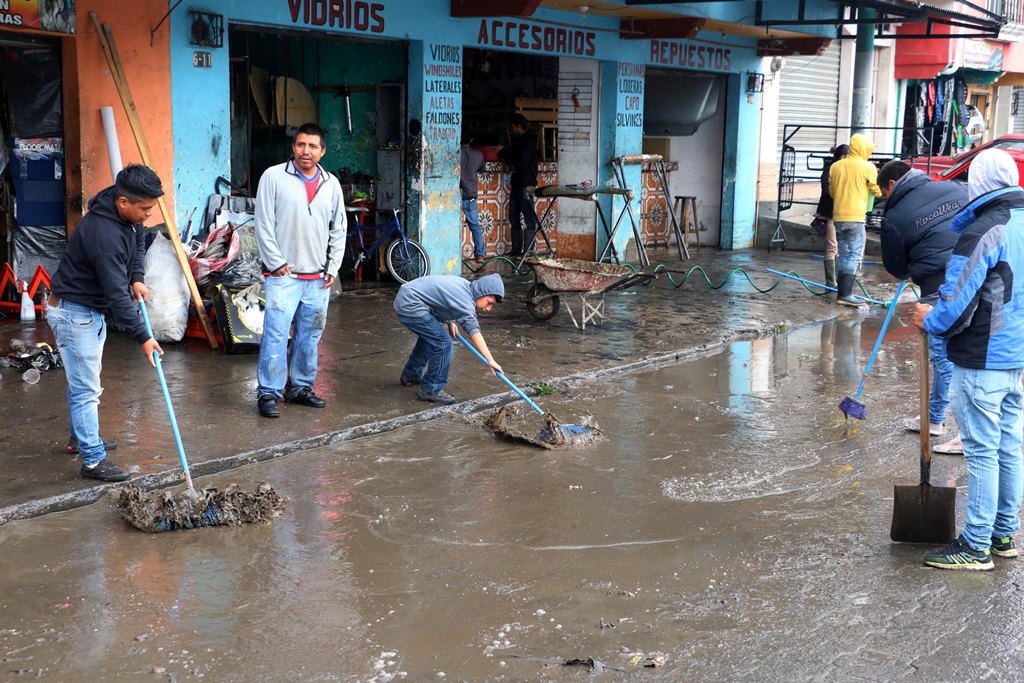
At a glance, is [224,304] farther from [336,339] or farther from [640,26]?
[640,26]

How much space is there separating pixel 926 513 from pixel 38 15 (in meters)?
7.72

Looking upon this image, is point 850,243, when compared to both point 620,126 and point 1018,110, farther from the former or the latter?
point 1018,110

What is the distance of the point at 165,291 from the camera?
9.39 m

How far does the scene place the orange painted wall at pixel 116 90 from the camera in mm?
9492

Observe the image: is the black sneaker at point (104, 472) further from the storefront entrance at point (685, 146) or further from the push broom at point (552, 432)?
the storefront entrance at point (685, 146)

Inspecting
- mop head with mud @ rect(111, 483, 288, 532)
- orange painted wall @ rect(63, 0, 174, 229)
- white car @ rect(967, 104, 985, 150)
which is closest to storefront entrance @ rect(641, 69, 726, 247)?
orange painted wall @ rect(63, 0, 174, 229)

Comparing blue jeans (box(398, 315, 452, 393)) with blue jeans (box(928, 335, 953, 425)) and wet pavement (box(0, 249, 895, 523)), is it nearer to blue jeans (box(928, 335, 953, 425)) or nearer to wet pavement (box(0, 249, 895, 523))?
wet pavement (box(0, 249, 895, 523))

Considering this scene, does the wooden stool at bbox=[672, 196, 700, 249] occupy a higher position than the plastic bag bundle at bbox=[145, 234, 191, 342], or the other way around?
the wooden stool at bbox=[672, 196, 700, 249]

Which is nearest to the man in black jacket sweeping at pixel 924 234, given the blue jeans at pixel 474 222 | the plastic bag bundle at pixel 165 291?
the plastic bag bundle at pixel 165 291

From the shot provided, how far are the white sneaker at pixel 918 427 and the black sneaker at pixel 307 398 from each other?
4.08 metres

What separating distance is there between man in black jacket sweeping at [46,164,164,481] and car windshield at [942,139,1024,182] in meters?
15.8

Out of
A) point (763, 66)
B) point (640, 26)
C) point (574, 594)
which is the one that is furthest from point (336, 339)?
point (763, 66)

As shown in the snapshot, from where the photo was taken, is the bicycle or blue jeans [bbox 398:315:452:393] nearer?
blue jeans [bbox 398:315:452:393]

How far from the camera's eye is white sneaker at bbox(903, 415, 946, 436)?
7.55 meters
